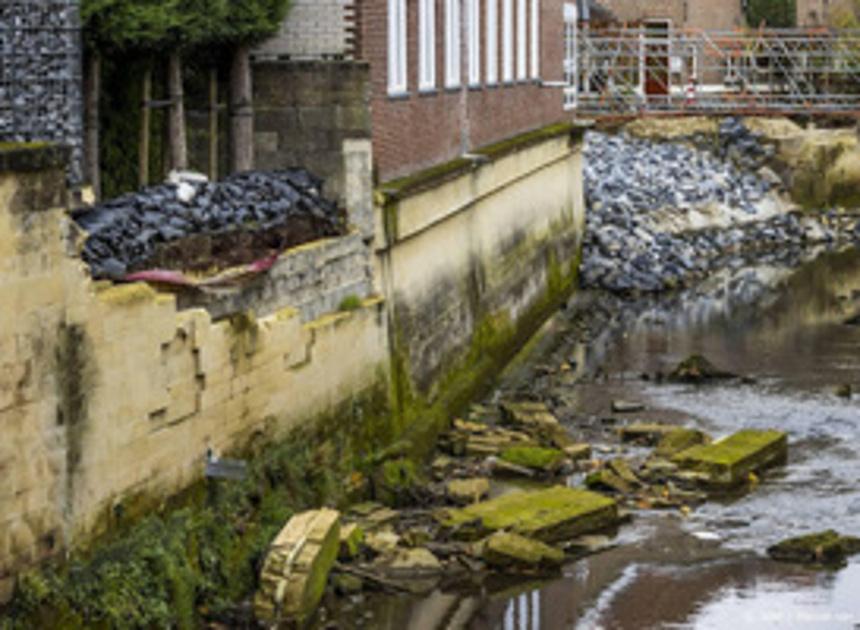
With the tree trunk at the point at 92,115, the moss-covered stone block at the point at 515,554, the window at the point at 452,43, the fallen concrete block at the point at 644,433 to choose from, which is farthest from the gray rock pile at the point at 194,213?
the window at the point at 452,43

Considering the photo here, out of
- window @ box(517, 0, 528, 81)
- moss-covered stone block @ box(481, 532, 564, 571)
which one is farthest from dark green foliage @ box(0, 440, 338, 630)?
window @ box(517, 0, 528, 81)

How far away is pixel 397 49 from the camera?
22.2 metres

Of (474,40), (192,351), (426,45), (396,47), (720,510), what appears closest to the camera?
(192,351)

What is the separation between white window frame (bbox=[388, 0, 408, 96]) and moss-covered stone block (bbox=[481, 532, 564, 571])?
6895 mm

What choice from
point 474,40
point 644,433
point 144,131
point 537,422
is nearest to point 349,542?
point 144,131

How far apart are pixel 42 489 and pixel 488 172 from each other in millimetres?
15416

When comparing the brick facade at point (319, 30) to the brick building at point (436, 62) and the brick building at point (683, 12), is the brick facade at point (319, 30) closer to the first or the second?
the brick building at point (436, 62)

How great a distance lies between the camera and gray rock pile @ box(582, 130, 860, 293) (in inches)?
1526

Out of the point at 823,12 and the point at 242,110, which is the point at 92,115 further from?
the point at 823,12

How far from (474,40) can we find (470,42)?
0.36m

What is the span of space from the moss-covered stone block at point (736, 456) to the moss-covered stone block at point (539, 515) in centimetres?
204

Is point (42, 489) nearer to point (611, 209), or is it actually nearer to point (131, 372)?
point (131, 372)

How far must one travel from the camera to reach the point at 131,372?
13352 mm

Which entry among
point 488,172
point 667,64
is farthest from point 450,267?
point 667,64
